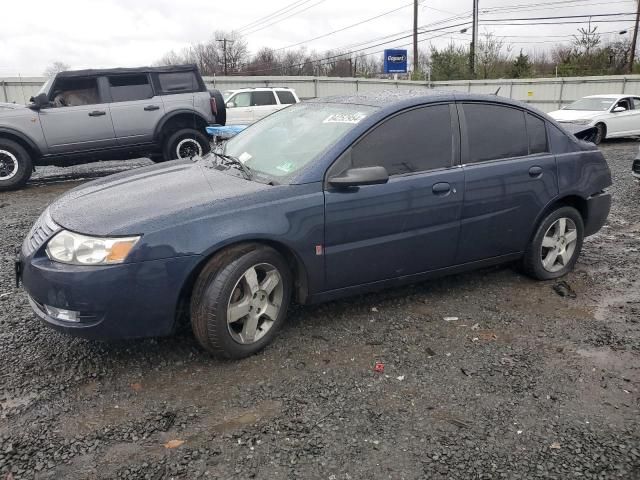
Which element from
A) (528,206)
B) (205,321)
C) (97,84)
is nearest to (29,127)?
(97,84)

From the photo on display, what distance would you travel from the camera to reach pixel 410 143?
3.74m

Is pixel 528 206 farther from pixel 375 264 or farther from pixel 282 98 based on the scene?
pixel 282 98

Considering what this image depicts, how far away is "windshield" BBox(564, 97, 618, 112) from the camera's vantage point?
1593 cm

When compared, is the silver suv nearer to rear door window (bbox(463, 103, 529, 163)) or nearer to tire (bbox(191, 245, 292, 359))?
rear door window (bbox(463, 103, 529, 163))

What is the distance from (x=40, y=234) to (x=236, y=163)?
54.0 inches

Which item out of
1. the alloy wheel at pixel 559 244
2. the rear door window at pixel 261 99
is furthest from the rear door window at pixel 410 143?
the rear door window at pixel 261 99

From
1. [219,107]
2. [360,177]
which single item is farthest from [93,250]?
[219,107]

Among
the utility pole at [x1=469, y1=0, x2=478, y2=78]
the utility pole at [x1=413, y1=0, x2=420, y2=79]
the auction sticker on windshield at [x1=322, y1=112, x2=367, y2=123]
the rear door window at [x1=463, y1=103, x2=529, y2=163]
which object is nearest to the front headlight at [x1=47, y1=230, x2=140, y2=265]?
the auction sticker on windshield at [x1=322, y1=112, x2=367, y2=123]

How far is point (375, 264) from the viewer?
3.59 m

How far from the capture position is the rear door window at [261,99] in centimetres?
1476

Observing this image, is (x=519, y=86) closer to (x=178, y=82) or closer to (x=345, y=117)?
(x=178, y=82)

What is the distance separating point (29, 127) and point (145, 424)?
7796mm

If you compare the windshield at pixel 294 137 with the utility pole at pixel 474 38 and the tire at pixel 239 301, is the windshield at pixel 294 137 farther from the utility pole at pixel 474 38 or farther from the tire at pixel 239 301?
the utility pole at pixel 474 38

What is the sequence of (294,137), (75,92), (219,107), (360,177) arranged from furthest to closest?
(219,107), (75,92), (294,137), (360,177)
